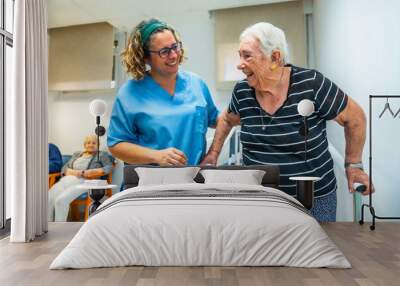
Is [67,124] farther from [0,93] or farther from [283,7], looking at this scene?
[283,7]

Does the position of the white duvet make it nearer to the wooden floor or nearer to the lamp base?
the wooden floor

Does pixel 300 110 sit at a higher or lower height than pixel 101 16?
lower

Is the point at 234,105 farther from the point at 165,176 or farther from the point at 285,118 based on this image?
the point at 165,176

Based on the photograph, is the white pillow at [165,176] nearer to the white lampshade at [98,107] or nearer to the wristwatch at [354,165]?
the white lampshade at [98,107]

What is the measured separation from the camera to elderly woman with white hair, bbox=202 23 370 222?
16.6ft

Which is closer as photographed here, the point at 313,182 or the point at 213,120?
the point at 313,182

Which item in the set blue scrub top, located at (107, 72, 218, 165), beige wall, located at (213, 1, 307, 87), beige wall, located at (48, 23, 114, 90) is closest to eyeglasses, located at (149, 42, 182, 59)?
blue scrub top, located at (107, 72, 218, 165)

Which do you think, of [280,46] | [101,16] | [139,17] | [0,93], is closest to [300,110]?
[280,46]

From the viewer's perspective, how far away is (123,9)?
5430 mm

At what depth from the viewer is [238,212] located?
338cm

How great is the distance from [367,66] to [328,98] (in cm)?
49

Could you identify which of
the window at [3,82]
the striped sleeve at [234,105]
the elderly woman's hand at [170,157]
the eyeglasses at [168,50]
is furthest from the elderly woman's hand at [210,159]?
the window at [3,82]

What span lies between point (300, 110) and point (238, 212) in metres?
1.96

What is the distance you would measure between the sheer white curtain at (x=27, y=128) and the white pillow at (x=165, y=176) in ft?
3.12
